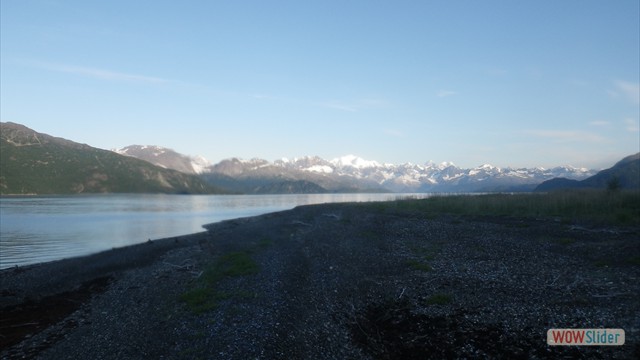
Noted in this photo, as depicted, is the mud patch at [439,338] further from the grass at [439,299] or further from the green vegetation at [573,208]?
the green vegetation at [573,208]

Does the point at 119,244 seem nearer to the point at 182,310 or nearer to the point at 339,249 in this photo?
the point at 339,249

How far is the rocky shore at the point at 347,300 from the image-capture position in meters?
15.2

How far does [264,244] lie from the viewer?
42250mm

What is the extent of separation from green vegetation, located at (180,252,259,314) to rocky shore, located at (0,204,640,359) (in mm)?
143

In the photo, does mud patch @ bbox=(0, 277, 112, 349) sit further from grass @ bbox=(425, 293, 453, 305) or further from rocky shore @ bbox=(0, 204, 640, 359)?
grass @ bbox=(425, 293, 453, 305)

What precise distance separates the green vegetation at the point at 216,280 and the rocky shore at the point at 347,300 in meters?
0.14

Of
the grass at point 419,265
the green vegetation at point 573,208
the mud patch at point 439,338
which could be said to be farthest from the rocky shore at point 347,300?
the green vegetation at point 573,208

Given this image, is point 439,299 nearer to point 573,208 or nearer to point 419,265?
point 419,265

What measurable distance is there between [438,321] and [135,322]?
14763 millimetres

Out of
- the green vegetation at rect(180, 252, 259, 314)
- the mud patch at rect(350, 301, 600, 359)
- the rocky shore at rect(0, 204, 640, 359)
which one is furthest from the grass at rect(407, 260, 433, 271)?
the green vegetation at rect(180, 252, 259, 314)

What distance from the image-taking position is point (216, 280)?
88.2 feet

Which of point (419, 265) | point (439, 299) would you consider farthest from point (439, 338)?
point (419, 265)

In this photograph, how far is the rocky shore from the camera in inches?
597

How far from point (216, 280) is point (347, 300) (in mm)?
10328
